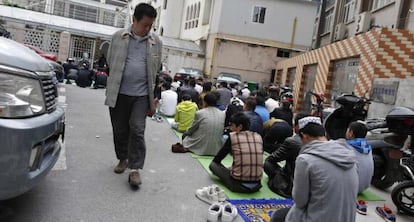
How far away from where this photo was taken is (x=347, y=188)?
2594 millimetres

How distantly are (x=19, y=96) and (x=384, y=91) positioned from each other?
7.46 metres

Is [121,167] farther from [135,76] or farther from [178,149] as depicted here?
[178,149]

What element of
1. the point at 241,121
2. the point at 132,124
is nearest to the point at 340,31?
the point at 241,121

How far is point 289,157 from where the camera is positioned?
Result: 4.62 metres

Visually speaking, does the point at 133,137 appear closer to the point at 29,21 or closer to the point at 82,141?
the point at 82,141

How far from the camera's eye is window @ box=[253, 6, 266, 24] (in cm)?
2430

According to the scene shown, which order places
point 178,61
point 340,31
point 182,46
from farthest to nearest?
point 182,46 < point 178,61 < point 340,31

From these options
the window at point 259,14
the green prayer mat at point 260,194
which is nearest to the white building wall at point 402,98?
the green prayer mat at point 260,194

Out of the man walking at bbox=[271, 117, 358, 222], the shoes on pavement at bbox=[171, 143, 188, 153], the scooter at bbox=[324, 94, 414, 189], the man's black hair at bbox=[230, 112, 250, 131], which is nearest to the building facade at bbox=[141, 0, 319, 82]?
the shoes on pavement at bbox=[171, 143, 188, 153]

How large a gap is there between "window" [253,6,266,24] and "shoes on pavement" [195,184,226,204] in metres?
21.4

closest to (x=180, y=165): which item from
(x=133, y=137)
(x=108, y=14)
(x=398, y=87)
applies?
(x=133, y=137)

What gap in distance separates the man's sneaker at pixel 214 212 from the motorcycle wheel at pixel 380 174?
2.63 meters

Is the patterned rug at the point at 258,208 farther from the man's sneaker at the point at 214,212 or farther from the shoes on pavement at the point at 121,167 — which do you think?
the shoes on pavement at the point at 121,167

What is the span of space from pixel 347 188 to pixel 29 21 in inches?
914
